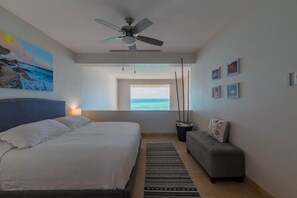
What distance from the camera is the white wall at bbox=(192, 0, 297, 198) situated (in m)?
1.78

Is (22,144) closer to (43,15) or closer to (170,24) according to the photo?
(43,15)

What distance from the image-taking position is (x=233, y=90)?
289 centimetres

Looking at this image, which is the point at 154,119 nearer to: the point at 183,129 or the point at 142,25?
the point at 183,129

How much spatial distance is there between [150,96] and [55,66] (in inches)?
265

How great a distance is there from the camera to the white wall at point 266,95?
1.78 m

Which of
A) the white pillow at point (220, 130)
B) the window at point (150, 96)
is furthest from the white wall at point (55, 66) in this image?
the window at point (150, 96)

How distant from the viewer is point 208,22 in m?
3.08

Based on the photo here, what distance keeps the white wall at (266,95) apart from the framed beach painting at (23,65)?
3396 millimetres

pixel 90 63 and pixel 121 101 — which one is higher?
pixel 90 63

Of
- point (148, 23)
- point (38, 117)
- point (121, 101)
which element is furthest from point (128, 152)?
point (121, 101)

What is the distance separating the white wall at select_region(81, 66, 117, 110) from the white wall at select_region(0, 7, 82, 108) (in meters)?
0.52

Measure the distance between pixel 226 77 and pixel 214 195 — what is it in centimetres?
190

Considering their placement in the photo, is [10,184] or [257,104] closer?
[10,184]

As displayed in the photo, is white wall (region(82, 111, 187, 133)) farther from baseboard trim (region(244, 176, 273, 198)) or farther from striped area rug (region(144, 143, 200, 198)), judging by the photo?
baseboard trim (region(244, 176, 273, 198))
